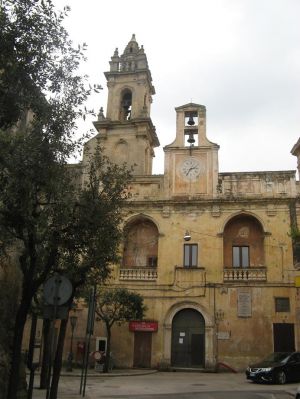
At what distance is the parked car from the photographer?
19.8 metres

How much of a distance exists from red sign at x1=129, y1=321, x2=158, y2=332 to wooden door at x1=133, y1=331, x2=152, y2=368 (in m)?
0.35

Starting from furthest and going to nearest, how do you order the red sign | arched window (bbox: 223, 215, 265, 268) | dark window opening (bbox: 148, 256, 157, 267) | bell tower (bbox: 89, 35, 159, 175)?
bell tower (bbox: 89, 35, 159, 175) < dark window opening (bbox: 148, 256, 157, 267) < arched window (bbox: 223, 215, 265, 268) < the red sign

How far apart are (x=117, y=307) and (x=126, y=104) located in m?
17.0

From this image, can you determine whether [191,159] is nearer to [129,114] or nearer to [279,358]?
[129,114]

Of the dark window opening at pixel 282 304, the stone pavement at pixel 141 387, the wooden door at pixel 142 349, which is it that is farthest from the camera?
the wooden door at pixel 142 349

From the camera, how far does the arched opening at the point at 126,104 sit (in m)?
35.7

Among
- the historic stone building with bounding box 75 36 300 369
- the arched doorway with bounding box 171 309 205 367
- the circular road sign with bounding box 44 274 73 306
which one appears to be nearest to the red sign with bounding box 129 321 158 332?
the historic stone building with bounding box 75 36 300 369

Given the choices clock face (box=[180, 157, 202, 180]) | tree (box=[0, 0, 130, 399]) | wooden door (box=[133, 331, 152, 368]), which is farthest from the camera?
clock face (box=[180, 157, 202, 180])

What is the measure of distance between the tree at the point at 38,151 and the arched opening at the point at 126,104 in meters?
25.1

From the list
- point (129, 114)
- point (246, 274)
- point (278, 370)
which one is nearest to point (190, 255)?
point (246, 274)

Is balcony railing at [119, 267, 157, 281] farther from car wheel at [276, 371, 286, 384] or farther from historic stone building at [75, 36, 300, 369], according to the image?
car wheel at [276, 371, 286, 384]

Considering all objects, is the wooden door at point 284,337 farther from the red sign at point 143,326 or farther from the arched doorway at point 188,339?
the red sign at point 143,326

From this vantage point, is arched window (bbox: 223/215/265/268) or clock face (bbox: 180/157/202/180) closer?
arched window (bbox: 223/215/265/268)

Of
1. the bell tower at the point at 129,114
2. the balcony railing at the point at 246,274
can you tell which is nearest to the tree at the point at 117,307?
the balcony railing at the point at 246,274
